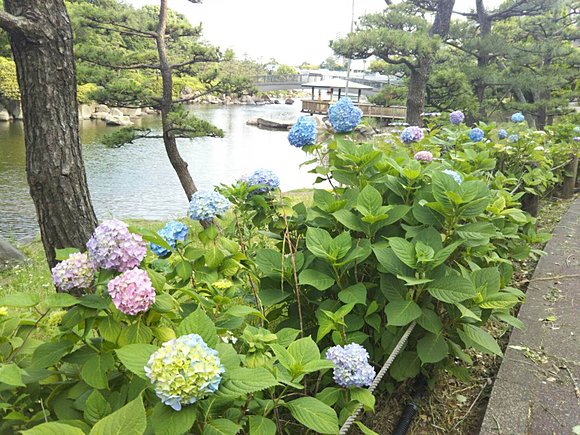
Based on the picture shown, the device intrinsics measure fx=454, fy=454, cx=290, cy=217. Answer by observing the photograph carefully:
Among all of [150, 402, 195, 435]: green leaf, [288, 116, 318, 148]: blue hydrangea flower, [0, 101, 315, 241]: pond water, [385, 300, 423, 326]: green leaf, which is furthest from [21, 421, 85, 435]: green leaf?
[0, 101, 315, 241]: pond water

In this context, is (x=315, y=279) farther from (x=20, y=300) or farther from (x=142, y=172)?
(x=142, y=172)

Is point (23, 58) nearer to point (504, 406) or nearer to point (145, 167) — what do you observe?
point (504, 406)

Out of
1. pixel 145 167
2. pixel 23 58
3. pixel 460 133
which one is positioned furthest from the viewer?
pixel 145 167

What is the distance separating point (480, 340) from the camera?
1.15m

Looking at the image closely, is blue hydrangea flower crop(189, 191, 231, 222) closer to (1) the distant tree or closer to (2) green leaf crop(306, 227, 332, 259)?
(2) green leaf crop(306, 227, 332, 259)

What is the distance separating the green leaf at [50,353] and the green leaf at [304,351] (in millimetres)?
409

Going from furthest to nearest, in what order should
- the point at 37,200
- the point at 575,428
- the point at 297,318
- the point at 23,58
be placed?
the point at 37,200, the point at 23,58, the point at 297,318, the point at 575,428

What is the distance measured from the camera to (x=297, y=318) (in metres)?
1.31

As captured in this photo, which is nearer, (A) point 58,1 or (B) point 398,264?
(B) point 398,264

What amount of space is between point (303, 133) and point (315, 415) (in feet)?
3.15

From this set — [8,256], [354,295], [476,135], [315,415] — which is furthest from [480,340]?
[8,256]

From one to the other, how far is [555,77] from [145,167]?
8343 mm

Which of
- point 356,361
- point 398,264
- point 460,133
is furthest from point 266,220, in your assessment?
point 460,133

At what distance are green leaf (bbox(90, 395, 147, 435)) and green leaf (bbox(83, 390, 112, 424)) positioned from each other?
0.61ft
